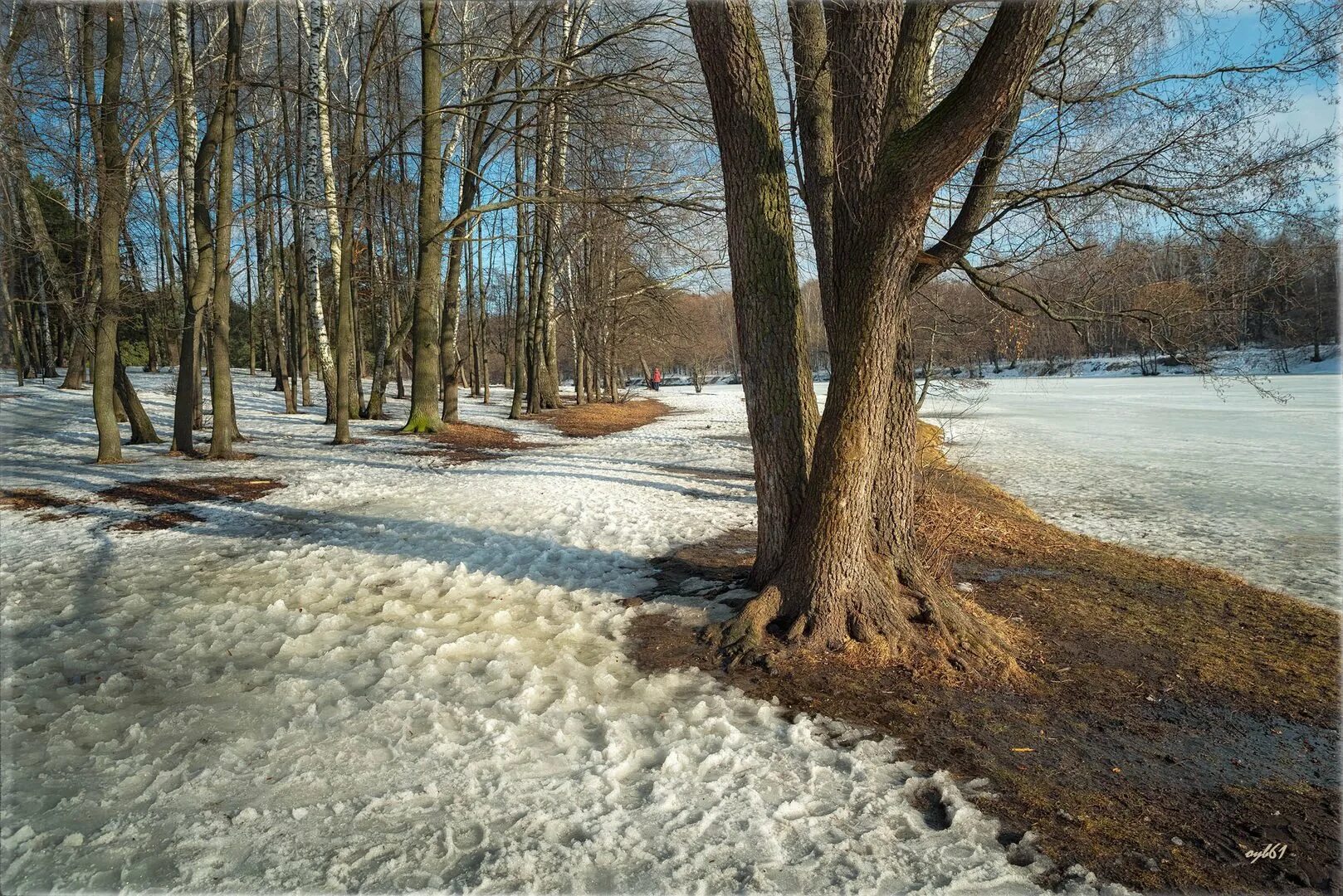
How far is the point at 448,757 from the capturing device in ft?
10.3

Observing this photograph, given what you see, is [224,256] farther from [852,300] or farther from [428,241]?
[852,300]

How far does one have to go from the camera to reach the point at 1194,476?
12719 mm

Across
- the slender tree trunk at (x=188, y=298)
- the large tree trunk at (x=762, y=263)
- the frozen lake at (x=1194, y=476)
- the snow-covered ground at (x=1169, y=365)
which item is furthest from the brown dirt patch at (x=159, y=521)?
the snow-covered ground at (x=1169, y=365)

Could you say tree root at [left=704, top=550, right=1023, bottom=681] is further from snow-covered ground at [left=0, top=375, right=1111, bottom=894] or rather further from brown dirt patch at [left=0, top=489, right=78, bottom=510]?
brown dirt patch at [left=0, top=489, right=78, bottom=510]

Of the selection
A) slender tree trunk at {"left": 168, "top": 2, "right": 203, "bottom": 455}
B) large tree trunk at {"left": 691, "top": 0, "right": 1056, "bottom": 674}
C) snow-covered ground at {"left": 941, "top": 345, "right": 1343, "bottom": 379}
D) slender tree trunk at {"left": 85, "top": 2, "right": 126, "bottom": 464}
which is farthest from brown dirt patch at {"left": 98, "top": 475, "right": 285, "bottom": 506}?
Result: snow-covered ground at {"left": 941, "top": 345, "right": 1343, "bottom": 379}

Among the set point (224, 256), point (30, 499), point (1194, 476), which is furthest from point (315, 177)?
point (1194, 476)

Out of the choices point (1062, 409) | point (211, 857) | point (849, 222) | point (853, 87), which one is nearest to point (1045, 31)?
point (849, 222)

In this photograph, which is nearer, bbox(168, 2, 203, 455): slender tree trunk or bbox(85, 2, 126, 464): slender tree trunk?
bbox(85, 2, 126, 464): slender tree trunk

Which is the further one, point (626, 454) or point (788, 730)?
point (626, 454)

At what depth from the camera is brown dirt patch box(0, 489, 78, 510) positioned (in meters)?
7.91

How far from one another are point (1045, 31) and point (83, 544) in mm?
8268

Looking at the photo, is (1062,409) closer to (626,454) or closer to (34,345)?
(626,454)

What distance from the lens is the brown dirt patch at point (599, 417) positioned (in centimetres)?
1981

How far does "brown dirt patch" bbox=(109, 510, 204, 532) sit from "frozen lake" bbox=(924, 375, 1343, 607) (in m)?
8.73
